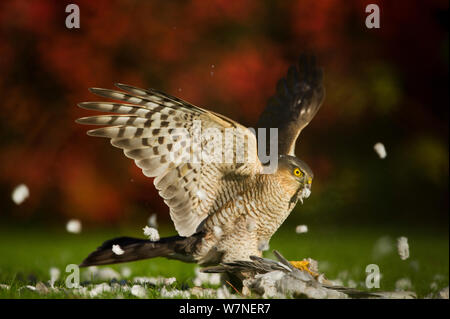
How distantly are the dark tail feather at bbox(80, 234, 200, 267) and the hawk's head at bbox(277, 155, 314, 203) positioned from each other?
0.63 metres

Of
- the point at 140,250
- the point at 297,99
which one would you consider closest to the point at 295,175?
the point at 140,250

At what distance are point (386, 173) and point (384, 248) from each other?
2207mm

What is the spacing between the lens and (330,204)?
24.0ft

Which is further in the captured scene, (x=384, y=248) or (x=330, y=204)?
(x=330, y=204)

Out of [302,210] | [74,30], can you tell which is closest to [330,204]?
[302,210]

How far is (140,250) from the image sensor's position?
2904 millimetres

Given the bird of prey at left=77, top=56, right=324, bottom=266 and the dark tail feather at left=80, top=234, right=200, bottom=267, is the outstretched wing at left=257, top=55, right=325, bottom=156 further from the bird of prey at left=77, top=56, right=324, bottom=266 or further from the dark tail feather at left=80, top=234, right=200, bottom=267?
the dark tail feather at left=80, top=234, right=200, bottom=267

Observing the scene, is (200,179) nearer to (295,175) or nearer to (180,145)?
(180,145)

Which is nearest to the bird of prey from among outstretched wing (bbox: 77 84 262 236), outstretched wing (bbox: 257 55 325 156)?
outstretched wing (bbox: 77 84 262 236)

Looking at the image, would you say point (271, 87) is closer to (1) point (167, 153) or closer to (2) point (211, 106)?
(2) point (211, 106)

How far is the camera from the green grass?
354 centimetres

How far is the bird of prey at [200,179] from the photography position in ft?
8.80

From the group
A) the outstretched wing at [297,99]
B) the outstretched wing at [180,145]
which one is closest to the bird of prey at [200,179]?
the outstretched wing at [180,145]

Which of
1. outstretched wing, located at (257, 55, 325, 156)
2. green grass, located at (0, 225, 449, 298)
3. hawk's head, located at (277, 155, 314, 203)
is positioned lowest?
green grass, located at (0, 225, 449, 298)
